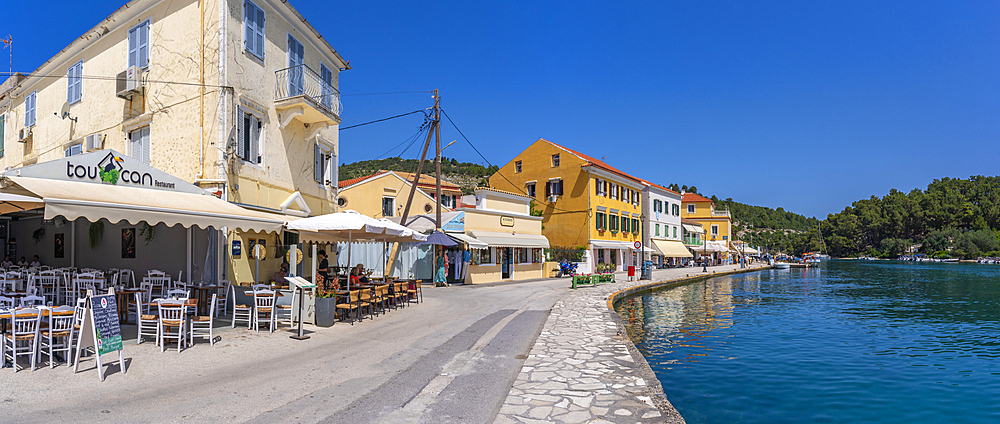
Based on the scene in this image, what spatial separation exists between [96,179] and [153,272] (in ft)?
7.83

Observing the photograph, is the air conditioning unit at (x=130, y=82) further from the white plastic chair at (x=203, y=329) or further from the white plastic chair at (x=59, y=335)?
the white plastic chair at (x=59, y=335)

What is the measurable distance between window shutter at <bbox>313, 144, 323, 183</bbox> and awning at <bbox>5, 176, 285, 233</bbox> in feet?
23.3

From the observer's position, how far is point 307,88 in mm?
16375

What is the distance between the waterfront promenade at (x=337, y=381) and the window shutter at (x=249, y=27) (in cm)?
803

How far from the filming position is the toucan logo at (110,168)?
10.2 meters

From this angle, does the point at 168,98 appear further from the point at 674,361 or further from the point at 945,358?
the point at 945,358

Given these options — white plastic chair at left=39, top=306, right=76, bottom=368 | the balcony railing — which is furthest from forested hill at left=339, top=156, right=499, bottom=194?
white plastic chair at left=39, top=306, right=76, bottom=368

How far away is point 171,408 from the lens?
5234 millimetres

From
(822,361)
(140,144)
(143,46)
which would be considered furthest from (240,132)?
(822,361)

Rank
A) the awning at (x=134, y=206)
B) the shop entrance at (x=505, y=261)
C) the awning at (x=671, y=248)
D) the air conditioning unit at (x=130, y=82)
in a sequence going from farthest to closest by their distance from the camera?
the awning at (x=671, y=248)
the shop entrance at (x=505, y=261)
the air conditioning unit at (x=130, y=82)
the awning at (x=134, y=206)

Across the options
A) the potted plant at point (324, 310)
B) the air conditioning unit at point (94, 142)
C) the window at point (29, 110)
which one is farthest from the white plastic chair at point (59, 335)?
the window at point (29, 110)

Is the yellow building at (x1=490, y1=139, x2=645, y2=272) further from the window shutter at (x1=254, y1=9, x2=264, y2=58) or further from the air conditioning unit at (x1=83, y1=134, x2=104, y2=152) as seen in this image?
the air conditioning unit at (x1=83, y1=134, x2=104, y2=152)

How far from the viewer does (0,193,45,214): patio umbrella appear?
7227mm

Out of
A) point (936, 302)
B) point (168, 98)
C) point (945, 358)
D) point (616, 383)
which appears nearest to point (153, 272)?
point (168, 98)
